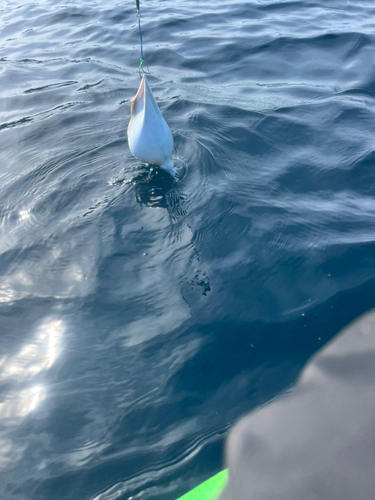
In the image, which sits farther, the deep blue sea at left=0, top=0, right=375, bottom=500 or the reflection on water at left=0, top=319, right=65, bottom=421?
the reflection on water at left=0, top=319, right=65, bottom=421

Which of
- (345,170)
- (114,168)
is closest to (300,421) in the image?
(345,170)

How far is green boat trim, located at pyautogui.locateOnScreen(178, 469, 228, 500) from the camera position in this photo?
5.27ft

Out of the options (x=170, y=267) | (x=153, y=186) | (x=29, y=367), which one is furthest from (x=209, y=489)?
(x=153, y=186)

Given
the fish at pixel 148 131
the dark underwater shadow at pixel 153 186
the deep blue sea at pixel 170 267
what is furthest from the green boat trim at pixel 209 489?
the fish at pixel 148 131

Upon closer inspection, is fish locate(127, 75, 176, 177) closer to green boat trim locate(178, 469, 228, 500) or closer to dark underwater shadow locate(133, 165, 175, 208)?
dark underwater shadow locate(133, 165, 175, 208)

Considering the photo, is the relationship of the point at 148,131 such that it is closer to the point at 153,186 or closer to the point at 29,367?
the point at 153,186

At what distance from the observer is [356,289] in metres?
2.38

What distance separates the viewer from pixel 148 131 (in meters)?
3.04

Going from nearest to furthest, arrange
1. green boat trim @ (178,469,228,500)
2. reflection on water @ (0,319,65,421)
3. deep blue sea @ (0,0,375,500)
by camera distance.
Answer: green boat trim @ (178,469,228,500) < deep blue sea @ (0,0,375,500) < reflection on water @ (0,319,65,421)

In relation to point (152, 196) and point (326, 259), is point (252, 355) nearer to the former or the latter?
point (326, 259)

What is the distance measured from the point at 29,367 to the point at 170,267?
1.05 m

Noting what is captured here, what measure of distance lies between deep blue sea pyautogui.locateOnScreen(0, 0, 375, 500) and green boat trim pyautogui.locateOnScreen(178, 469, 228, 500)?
0.12 ft

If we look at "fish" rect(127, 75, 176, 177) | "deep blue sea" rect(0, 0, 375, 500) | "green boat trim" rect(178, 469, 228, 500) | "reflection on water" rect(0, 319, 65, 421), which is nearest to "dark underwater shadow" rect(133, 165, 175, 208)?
"deep blue sea" rect(0, 0, 375, 500)

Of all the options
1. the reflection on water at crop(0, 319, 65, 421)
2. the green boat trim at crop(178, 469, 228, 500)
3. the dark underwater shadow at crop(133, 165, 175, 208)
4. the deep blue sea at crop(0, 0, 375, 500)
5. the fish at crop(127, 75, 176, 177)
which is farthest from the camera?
the dark underwater shadow at crop(133, 165, 175, 208)
